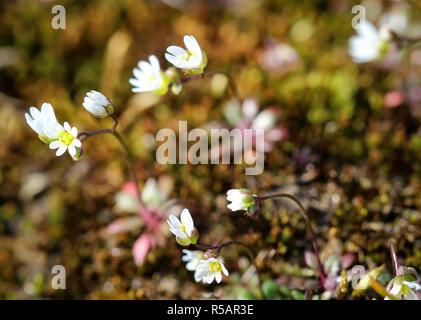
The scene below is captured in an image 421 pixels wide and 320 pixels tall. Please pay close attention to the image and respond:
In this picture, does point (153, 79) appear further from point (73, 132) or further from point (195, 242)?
point (195, 242)

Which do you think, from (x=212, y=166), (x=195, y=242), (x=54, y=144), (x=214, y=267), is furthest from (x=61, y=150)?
(x=212, y=166)

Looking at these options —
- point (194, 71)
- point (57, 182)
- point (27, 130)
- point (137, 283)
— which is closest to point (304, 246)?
point (137, 283)

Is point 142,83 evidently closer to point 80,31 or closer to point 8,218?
point 8,218

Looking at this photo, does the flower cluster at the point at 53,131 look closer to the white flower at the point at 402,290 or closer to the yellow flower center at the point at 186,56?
the yellow flower center at the point at 186,56

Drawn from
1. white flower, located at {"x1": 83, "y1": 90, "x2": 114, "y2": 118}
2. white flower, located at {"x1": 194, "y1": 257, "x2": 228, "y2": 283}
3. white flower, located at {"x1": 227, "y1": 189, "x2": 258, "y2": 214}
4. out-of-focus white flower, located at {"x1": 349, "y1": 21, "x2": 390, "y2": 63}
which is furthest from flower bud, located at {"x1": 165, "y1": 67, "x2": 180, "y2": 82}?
out-of-focus white flower, located at {"x1": 349, "y1": 21, "x2": 390, "y2": 63}

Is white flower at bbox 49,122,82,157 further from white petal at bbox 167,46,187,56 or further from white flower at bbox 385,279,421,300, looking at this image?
white flower at bbox 385,279,421,300

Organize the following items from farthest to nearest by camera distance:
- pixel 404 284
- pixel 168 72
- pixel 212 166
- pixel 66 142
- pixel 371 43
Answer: pixel 212 166 → pixel 371 43 → pixel 168 72 → pixel 66 142 → pixel 404 284
